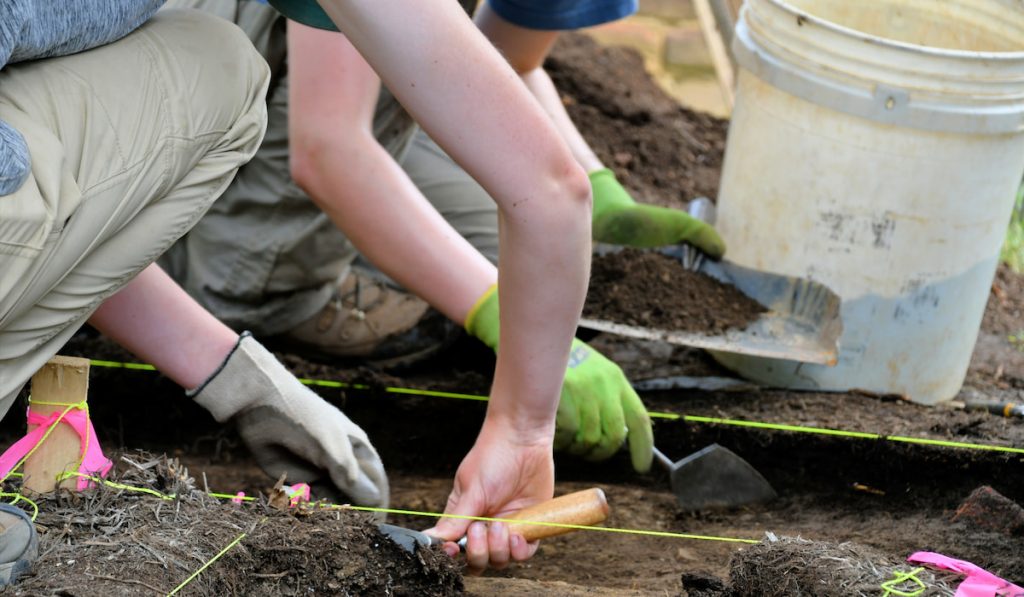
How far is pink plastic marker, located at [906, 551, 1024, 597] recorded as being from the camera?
4.90ft

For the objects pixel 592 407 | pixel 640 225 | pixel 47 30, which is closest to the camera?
pixel 47 30

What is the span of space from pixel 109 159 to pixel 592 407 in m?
1.02

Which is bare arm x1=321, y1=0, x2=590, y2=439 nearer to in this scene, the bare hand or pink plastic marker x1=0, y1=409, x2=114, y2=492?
the bare hand

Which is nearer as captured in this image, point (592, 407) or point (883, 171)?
point (592, 407)

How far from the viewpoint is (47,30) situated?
4.42 feet

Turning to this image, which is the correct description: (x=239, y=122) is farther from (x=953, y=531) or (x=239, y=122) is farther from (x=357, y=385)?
(x=953, y=531)

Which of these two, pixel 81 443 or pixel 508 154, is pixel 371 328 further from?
pixel 508 154

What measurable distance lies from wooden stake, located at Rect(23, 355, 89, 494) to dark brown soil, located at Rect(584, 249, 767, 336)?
1271 millimetres

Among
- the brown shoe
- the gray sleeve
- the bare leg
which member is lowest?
the brown shoe

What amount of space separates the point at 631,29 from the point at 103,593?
430cm

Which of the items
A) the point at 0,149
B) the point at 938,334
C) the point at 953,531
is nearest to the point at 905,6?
the point at 938,334

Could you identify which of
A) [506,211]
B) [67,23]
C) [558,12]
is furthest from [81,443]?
[558,12]

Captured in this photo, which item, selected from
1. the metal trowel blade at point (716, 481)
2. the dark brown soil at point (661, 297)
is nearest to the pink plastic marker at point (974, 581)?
the metal trowel blade at point (716, 481)

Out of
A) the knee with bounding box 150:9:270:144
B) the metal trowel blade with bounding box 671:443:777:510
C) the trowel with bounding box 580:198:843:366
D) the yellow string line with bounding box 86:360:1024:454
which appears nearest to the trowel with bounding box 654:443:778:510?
the metal trowel blade with bounding box 671:443:777:510
